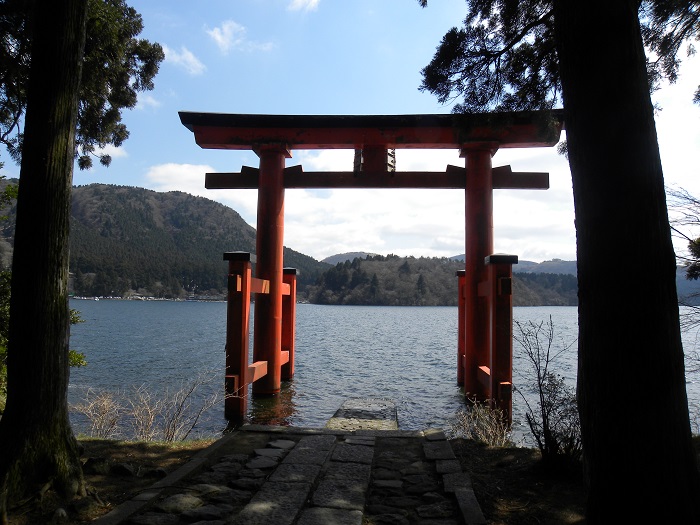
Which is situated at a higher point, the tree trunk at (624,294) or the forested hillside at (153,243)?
the forested hillside at (153,243)

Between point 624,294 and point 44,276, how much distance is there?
9.67 feet

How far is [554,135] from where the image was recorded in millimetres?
4902

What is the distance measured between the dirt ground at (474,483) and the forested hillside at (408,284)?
7163 cm

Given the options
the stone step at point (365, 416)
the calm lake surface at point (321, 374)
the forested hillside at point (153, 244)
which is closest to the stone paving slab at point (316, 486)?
the stone step at point (365, 416)

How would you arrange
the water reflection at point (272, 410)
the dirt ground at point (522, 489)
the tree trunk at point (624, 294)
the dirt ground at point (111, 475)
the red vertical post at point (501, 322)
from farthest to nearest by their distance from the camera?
the water reflection at point (272, 410) < the red vertical post at point (501, 322) < the dirt ground at point (522, 489) < the dirt ground at point (111, 475) < the tree trunk at point (624, 294)

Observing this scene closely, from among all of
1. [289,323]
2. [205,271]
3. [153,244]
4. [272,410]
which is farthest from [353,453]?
[153,244]

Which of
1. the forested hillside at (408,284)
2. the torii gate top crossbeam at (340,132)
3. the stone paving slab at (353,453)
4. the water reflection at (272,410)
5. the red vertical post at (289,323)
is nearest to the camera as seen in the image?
the stone paving slab at (353,453)

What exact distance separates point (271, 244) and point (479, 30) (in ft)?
15.9

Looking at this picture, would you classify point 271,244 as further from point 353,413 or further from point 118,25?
point 118,25

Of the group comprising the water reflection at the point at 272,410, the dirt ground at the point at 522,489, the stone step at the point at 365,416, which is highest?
the dirt ground at the point at 522,489

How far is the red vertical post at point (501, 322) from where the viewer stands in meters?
6.34

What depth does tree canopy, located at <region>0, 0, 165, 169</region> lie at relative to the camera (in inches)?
200

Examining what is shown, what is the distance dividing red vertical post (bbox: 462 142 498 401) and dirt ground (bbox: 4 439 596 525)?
3346 millimetres

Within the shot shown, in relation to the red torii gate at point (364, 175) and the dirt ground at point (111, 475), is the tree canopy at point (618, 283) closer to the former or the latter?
the dirt ground at point (111, 475)
